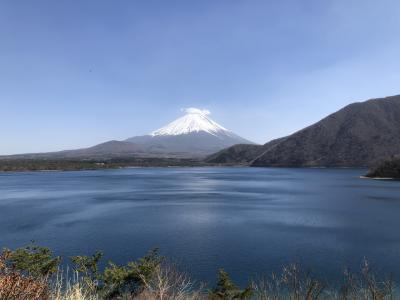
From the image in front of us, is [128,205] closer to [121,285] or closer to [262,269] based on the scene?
[262,269]

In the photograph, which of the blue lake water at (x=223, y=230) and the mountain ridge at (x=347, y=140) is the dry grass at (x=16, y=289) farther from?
the mountain ridge at (x=347, y=140)

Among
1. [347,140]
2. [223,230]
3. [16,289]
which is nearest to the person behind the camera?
[16,289]

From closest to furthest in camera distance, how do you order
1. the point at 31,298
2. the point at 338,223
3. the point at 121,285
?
the point at 31,298 < the point at 121,285 < the point at 338,223

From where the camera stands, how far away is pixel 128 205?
1727 inches

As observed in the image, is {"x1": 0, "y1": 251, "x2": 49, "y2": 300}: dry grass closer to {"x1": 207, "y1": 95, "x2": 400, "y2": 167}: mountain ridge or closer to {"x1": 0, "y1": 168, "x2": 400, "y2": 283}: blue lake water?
{"x1": 0, "y1": 168, "x2": 400, "y2": 283}: blue lake water

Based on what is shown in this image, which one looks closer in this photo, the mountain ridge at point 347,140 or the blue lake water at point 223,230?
the blue lake water at point 223,230

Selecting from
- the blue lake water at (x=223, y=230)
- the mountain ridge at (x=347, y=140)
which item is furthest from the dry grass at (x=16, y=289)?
the mountain ridge at (x=347, y=140)

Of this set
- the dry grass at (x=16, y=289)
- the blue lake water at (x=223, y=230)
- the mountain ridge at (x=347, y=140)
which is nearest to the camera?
the dry grass at (x=16, y=289)

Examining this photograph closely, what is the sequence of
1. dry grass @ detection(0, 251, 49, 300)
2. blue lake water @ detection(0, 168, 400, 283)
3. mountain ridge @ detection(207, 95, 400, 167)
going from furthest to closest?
mountain ridge @ detection(207, 95, 400, 167)
blue lake water @ detection(0, 168, 400, 283)
dry grass @ detection(0, 251, 49, 300)

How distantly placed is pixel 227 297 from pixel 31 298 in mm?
6497

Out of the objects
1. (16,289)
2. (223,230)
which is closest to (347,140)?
(223,230)

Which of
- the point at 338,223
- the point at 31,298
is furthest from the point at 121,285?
the point at 338,223

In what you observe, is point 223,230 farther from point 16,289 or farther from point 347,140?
point 347,140

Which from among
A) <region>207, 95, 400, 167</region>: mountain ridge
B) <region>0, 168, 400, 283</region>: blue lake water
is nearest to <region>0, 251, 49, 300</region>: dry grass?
<region>0, 168, 400, 283</region>: blue lake water
